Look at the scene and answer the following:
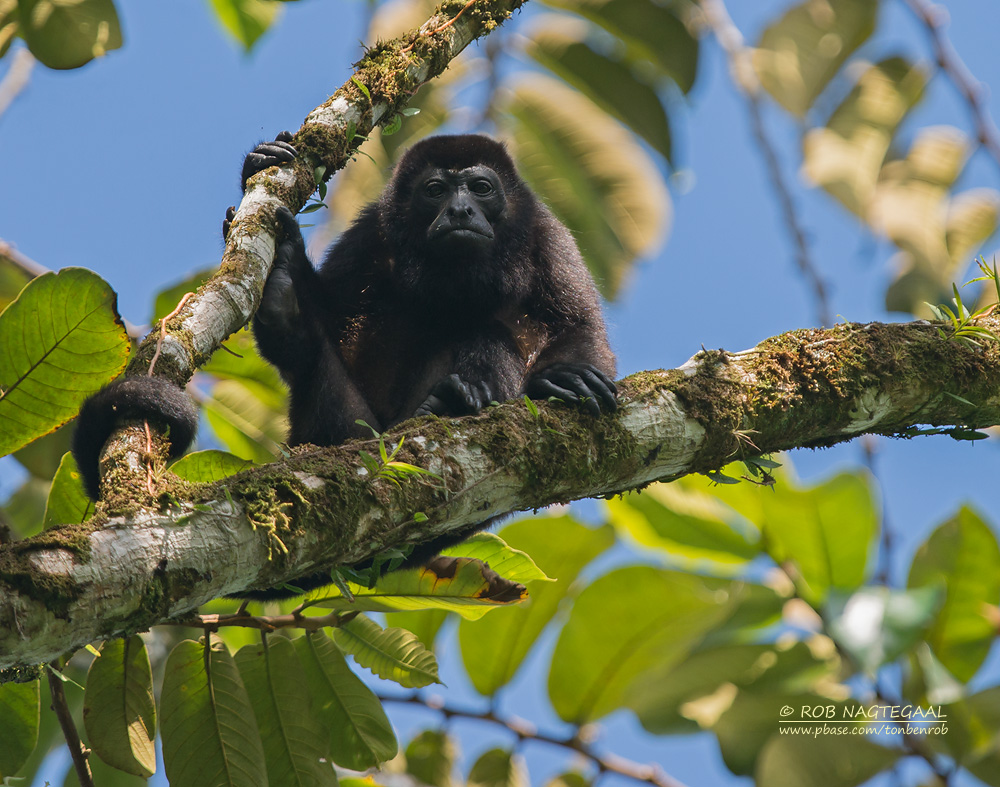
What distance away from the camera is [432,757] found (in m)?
3.84

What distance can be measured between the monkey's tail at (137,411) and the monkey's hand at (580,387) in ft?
3.81

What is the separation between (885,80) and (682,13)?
1.95m

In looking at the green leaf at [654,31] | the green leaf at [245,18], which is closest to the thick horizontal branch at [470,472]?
the green leaf at [654,31]

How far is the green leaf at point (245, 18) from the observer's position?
16.0 ft

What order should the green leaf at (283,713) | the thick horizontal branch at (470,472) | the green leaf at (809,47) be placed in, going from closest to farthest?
the thick horizontal branch at (470,472) < the green leaf at (283,713) < the green leaf at (809,47)

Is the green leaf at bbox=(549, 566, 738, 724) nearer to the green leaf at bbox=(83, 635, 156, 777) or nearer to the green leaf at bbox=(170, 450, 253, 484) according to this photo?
the green leaf at bbox=(170, 450, 253, 484)

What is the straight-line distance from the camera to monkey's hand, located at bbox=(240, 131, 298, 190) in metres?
3.24

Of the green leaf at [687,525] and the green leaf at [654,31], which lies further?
the green leaf at [654,31]

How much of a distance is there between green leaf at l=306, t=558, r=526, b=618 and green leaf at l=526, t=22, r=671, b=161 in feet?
12.5

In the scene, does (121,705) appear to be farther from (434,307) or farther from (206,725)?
(434,307)

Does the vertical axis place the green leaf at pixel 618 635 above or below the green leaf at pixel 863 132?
below

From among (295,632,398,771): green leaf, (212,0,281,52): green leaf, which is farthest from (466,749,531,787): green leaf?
(212,0,281,52): green leaf

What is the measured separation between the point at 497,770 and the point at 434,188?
2779mm

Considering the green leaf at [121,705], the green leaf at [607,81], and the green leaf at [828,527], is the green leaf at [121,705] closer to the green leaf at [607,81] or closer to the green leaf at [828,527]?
the green leaf at [828,527]
